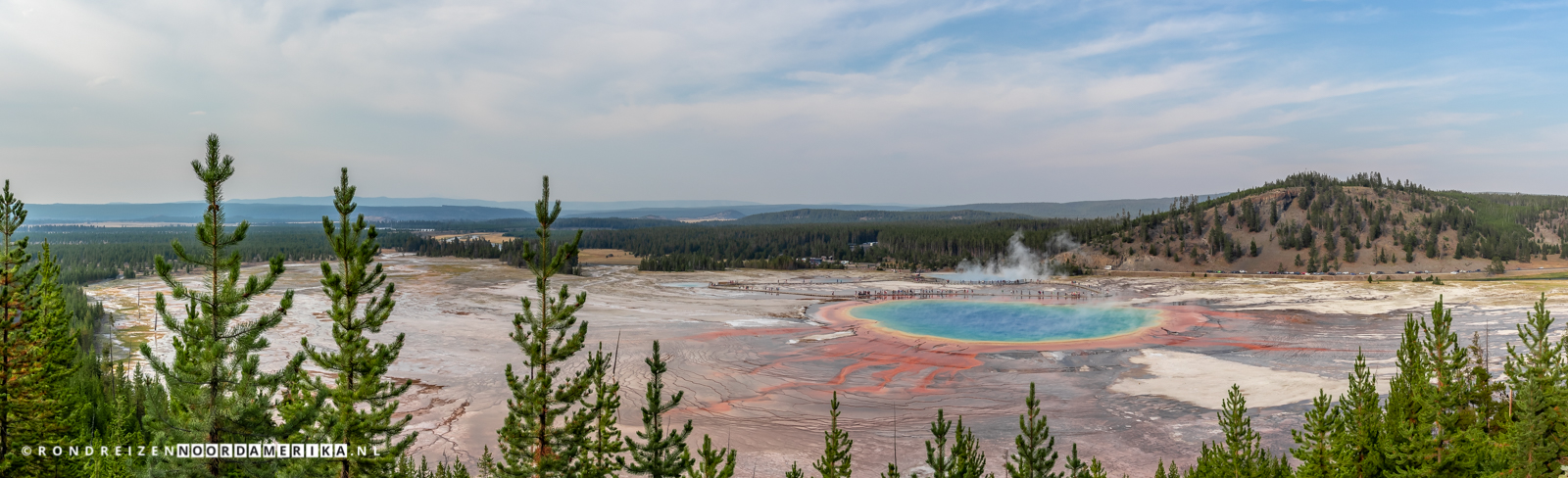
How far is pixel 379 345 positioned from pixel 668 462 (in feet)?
16.5

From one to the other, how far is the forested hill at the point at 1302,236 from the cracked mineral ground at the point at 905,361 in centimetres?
3420

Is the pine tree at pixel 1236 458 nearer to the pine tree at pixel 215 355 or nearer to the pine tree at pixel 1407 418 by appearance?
the pine tree at pixel 1407 418

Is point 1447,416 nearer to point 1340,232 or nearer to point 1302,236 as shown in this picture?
point 1302,236

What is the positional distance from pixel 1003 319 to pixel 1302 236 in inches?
2979

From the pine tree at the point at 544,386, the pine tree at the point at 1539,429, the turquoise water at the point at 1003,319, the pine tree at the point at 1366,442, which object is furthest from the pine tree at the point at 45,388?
the turquoise water at the point at 1003,319

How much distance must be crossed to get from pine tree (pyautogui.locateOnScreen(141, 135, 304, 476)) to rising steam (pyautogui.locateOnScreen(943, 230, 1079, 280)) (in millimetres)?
90256

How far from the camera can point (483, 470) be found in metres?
22.2

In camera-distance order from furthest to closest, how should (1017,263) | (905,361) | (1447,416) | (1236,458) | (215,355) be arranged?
(1017,263), (905,361), (1236,458), (1447,416), (215,355)

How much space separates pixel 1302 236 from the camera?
104 metres

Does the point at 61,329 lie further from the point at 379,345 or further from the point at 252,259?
the point at 252,259

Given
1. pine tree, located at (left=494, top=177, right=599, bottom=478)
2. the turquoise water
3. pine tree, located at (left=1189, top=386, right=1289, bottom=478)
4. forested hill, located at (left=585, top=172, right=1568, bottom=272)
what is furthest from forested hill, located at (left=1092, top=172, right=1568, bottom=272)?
pine tree, located at (left=494, top=177, right=599, bottom=478)

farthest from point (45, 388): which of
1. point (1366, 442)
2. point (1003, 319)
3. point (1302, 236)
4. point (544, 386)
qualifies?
point (1302, 236)

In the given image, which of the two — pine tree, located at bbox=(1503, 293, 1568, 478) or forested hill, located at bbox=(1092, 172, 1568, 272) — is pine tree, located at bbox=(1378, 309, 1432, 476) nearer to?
pine tree, located at bbox=(1503, 293, 1568, 478)

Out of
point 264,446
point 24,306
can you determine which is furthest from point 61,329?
point 264,446
